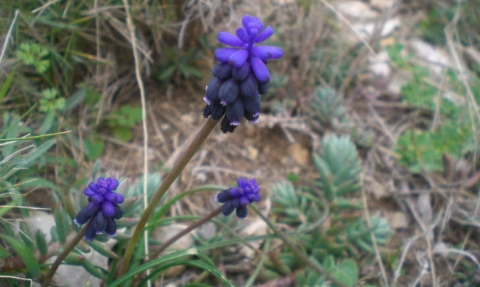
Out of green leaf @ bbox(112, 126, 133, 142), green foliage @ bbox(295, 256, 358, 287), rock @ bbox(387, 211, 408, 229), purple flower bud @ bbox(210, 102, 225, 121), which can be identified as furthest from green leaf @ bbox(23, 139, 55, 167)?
rock @ bbox(387, 211, 408, 229)

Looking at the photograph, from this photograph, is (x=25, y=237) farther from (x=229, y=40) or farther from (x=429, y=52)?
(x=429, y=52)

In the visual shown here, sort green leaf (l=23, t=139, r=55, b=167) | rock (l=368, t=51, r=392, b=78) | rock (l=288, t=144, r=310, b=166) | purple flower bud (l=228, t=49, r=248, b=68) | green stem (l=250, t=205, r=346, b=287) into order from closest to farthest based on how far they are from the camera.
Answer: purple flower bud (l=228, t=49, r=248, b=68) → green leaf (l=23, t=139, r=55, b=167) → green stem (l=250, t=205, r=346, b=287) → rock (l=288, t=144, r=310, b=166) → rock (l=368, t=51, r=392, b=78)

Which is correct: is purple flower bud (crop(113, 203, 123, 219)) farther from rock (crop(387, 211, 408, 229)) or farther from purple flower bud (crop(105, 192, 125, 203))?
rock (crop(387, 211, 408, 229))

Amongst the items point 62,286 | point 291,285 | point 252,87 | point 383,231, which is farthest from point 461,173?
point 62,286

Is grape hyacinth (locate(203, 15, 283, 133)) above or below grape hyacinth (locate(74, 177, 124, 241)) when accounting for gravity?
above

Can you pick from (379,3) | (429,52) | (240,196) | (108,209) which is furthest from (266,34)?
(379,3)

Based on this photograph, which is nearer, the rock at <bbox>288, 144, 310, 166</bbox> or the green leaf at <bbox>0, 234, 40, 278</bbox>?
the green leaf at <bbox>0, 234, 40, 278</bbox>

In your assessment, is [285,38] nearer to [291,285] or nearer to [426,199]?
[426,199]
